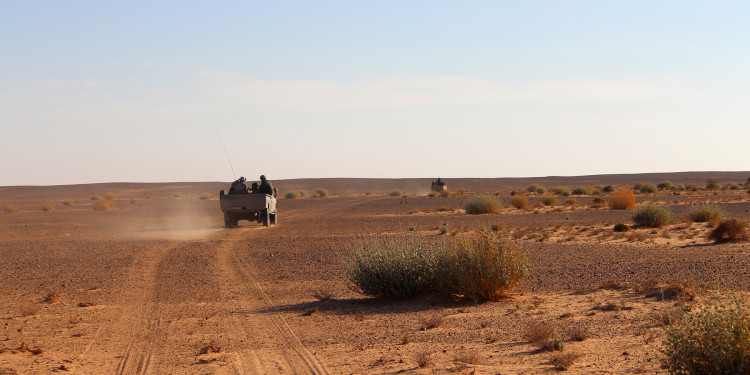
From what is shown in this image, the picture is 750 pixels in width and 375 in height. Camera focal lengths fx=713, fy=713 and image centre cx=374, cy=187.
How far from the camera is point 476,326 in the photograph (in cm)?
1095

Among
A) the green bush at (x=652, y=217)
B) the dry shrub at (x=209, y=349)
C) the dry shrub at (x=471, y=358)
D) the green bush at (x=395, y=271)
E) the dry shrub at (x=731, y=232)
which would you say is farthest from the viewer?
the green bush at (x=652, y=217)

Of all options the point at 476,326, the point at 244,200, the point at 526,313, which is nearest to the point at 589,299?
the point at 526,313

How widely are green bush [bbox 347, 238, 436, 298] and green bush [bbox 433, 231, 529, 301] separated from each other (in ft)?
1.22

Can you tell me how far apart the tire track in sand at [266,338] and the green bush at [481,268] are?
10.2 ft

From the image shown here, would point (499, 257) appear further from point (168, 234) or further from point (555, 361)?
point (168, 234)

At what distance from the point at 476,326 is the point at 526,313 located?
1.35 metres

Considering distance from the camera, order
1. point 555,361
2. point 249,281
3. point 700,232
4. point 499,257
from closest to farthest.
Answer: point 555,361 → point 499,257 → point 249,281 → point 700,232

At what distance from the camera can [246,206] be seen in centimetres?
3459

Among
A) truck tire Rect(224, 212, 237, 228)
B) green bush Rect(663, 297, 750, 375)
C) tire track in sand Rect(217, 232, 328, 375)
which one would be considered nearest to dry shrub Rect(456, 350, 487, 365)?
tire track in sand Rect(217, 232, 328, 375)

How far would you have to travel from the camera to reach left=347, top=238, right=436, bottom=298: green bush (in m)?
13.4

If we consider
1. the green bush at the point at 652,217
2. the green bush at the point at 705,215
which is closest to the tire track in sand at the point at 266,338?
the green bush at the point at 652,217

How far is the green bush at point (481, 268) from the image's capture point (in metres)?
12.7

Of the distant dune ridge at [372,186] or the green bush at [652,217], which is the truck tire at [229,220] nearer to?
the green bush at [652,217]

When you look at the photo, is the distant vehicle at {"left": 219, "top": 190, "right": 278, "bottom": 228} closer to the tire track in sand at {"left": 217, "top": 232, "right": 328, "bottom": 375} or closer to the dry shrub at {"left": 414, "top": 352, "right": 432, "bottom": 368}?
the tire track in sand at {"left": 217, "top": 232, "right": 328, "bottom": 375}
